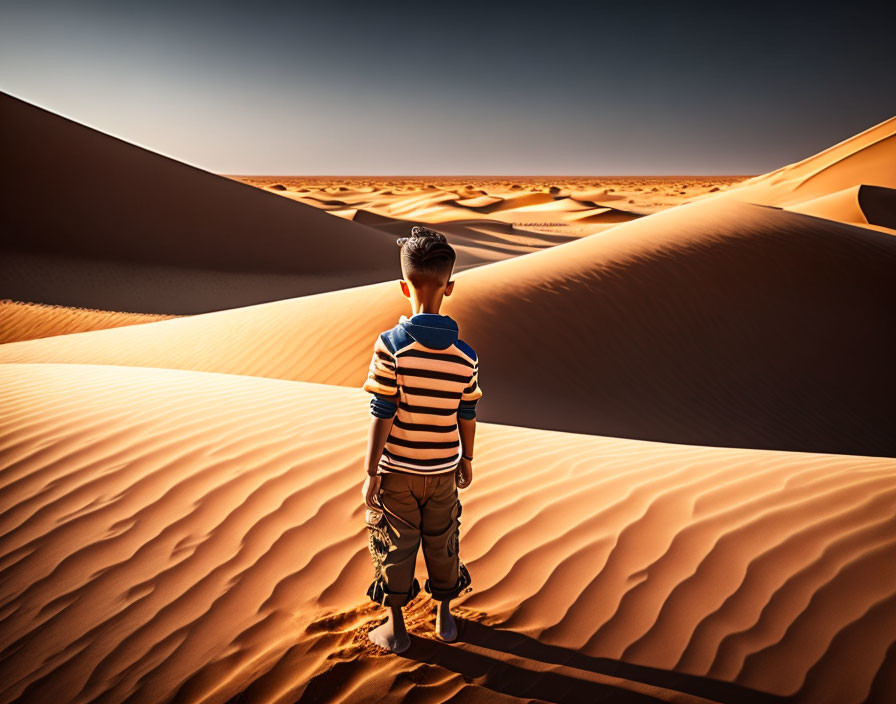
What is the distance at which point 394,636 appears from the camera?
2.34 meters

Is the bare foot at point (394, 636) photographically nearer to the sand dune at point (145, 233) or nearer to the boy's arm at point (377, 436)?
the boy's arm at point (377, 436)

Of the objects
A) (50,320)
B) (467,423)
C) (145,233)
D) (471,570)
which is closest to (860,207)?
(471,570)

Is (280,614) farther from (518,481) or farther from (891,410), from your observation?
(891,410)

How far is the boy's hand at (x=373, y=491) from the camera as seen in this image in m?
2.14

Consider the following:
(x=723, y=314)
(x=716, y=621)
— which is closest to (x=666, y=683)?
(x=716, y=621)

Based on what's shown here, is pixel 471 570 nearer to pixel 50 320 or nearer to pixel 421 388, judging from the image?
pixel 421 388

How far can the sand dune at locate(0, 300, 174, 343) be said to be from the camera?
1218 cm

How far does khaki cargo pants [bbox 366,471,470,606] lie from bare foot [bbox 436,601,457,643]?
19 centimetres

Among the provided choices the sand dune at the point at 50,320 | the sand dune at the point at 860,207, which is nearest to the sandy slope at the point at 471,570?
the sand dune at the point at 50,320

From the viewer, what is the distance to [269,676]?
7.43ft

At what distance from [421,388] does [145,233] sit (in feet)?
74.3

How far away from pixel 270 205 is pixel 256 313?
678 inches

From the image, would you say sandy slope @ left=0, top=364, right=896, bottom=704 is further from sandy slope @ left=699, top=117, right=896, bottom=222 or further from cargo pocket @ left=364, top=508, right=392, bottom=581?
sandy slope @ left=699, top=117, right=896, bottom=222

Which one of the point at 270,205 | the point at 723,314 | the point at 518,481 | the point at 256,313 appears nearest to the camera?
the point at 518,481
